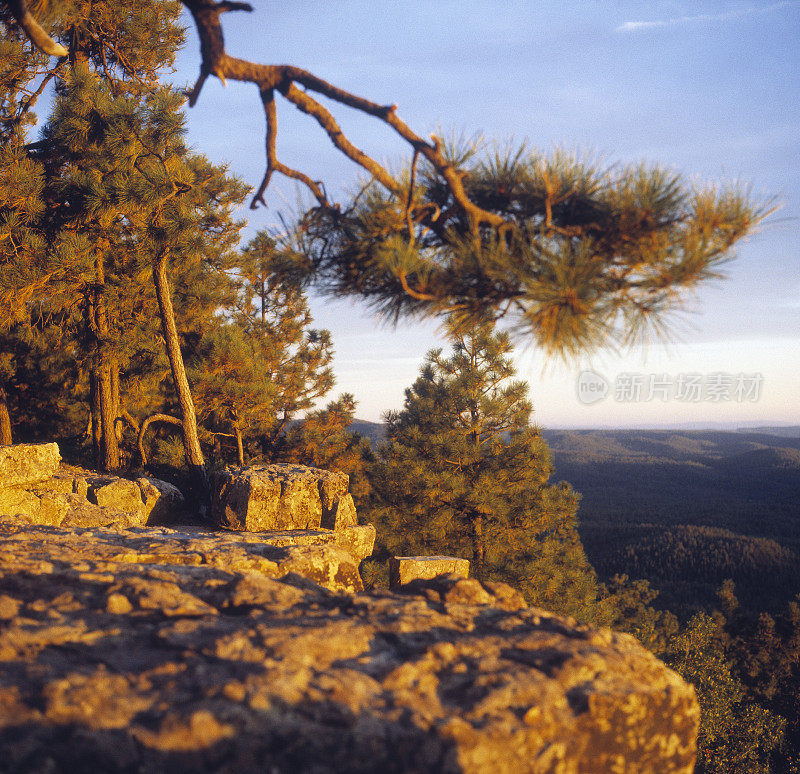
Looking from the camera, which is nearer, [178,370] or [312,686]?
[312,686]

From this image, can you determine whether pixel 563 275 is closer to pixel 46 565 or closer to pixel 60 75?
pixel 46 565

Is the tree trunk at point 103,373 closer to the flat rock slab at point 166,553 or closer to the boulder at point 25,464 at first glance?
the boulder at point 25,464

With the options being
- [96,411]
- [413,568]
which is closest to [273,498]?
[413,568]

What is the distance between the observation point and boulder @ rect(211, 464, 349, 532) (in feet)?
22.6

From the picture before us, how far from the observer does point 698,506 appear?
90250 mm

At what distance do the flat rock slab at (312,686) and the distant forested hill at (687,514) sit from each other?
140 ft

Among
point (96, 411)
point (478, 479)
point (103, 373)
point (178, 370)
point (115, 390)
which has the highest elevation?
point (178, 370)

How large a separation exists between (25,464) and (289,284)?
458 centimetres

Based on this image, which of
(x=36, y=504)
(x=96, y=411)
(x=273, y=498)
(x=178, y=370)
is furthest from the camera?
(x=96, y=411)

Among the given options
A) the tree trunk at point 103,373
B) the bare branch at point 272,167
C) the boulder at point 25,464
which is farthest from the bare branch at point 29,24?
the tree trunk at point 103,373

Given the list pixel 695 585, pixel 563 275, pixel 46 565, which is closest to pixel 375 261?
pixel 563 275

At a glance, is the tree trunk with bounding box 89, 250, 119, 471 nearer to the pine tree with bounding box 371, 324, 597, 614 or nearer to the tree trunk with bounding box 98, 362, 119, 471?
the tree trunk with bounding box 98, 362, 119, 471

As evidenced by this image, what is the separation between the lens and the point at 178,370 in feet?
33.7

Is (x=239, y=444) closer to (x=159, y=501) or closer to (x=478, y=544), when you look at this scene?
(x=159, y=501)
